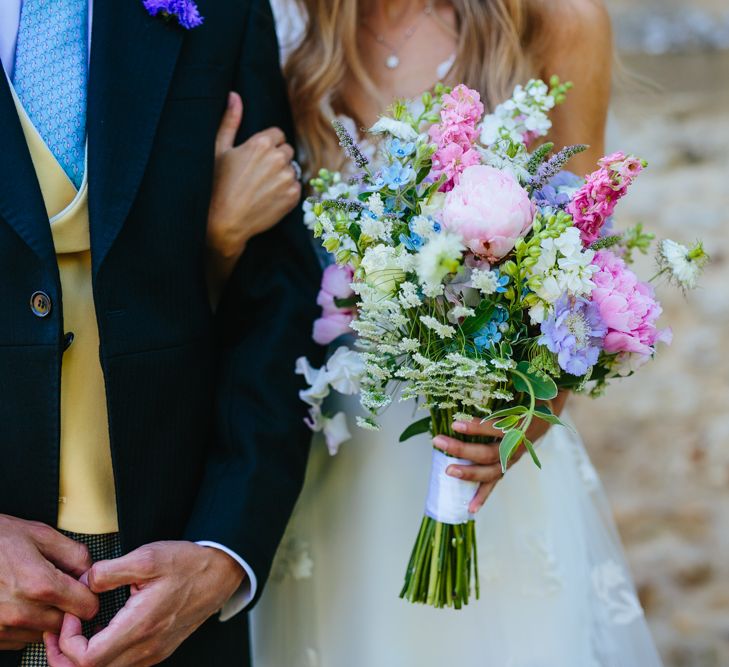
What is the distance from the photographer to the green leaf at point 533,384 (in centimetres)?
161

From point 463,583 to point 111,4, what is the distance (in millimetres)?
1248

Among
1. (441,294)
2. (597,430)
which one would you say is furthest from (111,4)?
(597,430)

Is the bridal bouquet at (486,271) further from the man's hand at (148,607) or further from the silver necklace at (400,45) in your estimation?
the silver necklace at (400,45)

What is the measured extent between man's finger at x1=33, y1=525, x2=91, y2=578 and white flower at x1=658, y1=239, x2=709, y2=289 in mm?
1123

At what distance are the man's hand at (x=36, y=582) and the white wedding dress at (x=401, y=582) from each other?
0.59 m

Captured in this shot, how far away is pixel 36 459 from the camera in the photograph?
1763 mm

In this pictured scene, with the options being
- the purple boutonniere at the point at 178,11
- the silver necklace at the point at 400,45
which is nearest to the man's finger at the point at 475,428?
the purple boutonniere at the point at 178,11

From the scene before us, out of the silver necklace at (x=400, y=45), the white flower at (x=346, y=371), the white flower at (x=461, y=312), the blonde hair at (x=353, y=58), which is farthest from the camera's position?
the silver necklace at (x=400, y=45)

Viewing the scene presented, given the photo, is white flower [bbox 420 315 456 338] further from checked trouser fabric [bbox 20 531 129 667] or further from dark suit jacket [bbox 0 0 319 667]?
checked trouser fabric [bbox 20 531 129 667]

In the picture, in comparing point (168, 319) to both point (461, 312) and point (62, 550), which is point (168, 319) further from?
point (461, 312)

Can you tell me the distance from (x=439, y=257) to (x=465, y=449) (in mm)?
462

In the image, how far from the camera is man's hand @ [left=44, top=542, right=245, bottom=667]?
1707 mm

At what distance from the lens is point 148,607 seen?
5.65 ft

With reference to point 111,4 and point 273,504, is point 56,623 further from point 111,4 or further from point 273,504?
point 111,4
